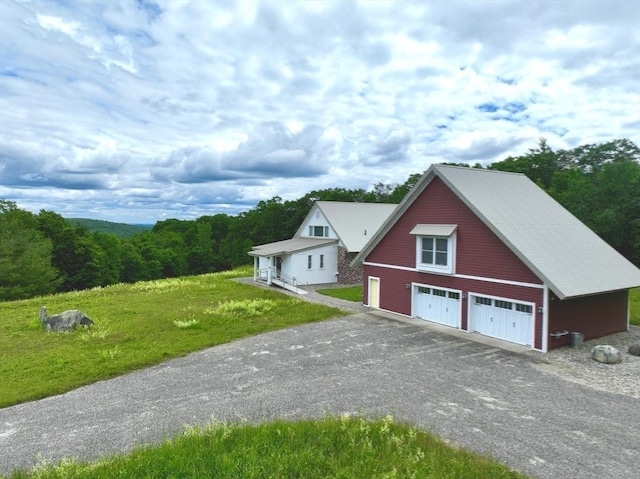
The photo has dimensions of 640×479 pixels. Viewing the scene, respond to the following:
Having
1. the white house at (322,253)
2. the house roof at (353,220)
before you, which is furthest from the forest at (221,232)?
the white house at (322,253)

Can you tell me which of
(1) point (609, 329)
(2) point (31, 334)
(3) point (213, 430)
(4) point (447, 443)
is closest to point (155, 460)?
(3) point (213, 430)

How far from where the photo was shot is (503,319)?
Result: 51.5 feet

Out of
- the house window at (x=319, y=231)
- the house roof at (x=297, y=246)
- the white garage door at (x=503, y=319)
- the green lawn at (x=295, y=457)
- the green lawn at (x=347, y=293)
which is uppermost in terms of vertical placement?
the house window at (x=319, y=231)

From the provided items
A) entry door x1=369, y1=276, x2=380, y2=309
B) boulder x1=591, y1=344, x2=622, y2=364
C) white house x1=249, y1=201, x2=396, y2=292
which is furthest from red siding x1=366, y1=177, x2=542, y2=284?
white house x1=249, y1=201, x2=396, y2=292

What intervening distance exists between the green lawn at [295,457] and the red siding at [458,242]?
902 cm

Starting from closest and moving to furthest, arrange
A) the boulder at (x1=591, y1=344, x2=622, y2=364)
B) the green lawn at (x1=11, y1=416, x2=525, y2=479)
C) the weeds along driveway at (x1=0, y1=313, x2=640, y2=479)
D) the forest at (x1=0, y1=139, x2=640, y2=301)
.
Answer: the green lawn at (x1=11, y1=416, x2=525, y2=479), the weeds along driveway at (x1=0, y1=313, x2=640, y2=479), the boulder at (x1=591, y1=344, x2=622, y2=364), the forest at (x1=0, y1=139, x2=640, y2=301)

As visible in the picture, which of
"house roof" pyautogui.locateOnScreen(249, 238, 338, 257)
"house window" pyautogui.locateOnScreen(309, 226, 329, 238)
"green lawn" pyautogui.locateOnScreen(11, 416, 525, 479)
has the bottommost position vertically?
"green lawn" pyautogui.locateOnScreen(11, 416, 525, 479)

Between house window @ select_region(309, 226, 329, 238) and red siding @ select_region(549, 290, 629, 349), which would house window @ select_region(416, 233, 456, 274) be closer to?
red siding @ select_region(549, 290, 629, 349)

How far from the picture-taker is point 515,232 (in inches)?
617

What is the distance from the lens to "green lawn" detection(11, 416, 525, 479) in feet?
21.7

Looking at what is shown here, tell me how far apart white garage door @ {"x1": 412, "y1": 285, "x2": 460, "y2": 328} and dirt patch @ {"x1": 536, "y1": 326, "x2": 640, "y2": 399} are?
13.8 feet

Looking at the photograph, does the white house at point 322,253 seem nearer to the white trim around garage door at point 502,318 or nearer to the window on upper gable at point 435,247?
the window on upper gable at point 435,247

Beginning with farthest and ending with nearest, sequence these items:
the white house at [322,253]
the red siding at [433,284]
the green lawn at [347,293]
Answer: the white house at [322,253]
the green lawn at [347,293]
the red siding at [433,284]

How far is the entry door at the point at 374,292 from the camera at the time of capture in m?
21.5
